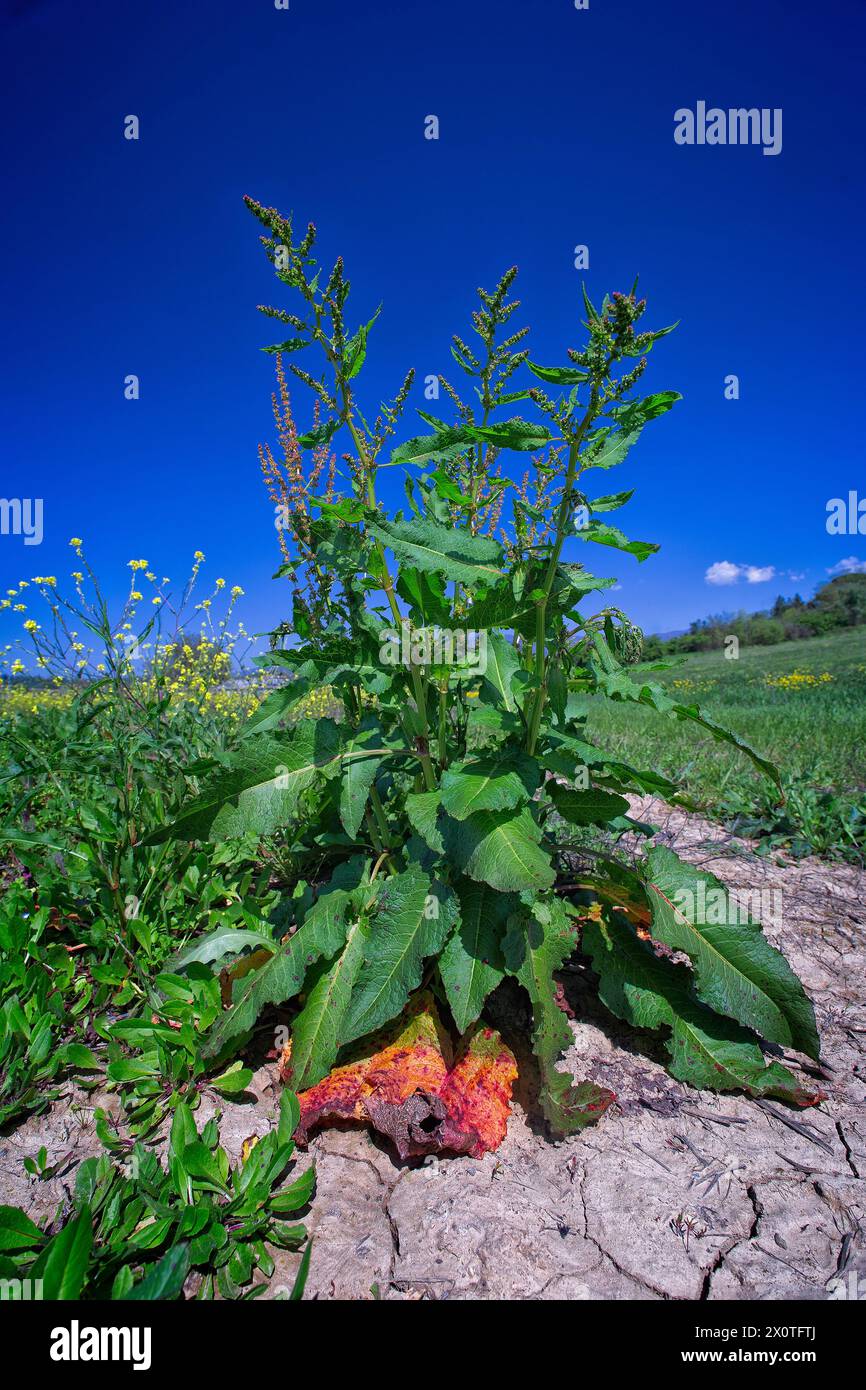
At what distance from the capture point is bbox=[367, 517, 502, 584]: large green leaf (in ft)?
5.51

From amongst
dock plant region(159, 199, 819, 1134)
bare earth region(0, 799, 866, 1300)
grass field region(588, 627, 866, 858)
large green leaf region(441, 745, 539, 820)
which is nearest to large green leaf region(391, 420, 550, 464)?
dock plant region(159, 199, 819, 1134)

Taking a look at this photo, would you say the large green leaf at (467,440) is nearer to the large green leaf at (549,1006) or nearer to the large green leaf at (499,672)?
the large green leaf at (499,672)

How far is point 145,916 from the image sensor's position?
248 cm

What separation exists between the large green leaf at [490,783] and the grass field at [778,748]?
0.51 meters

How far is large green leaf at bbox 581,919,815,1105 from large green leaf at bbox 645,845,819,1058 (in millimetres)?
105

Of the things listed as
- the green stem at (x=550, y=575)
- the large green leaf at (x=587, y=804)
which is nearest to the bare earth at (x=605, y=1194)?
the large green leaf at (x=587, y=804)

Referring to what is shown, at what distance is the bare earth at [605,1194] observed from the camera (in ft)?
4.65

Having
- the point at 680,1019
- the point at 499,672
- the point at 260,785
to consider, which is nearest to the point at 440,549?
the point at 499,672

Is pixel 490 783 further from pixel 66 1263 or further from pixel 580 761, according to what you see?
pixel 66 1263

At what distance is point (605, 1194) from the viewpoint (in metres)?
1.60
